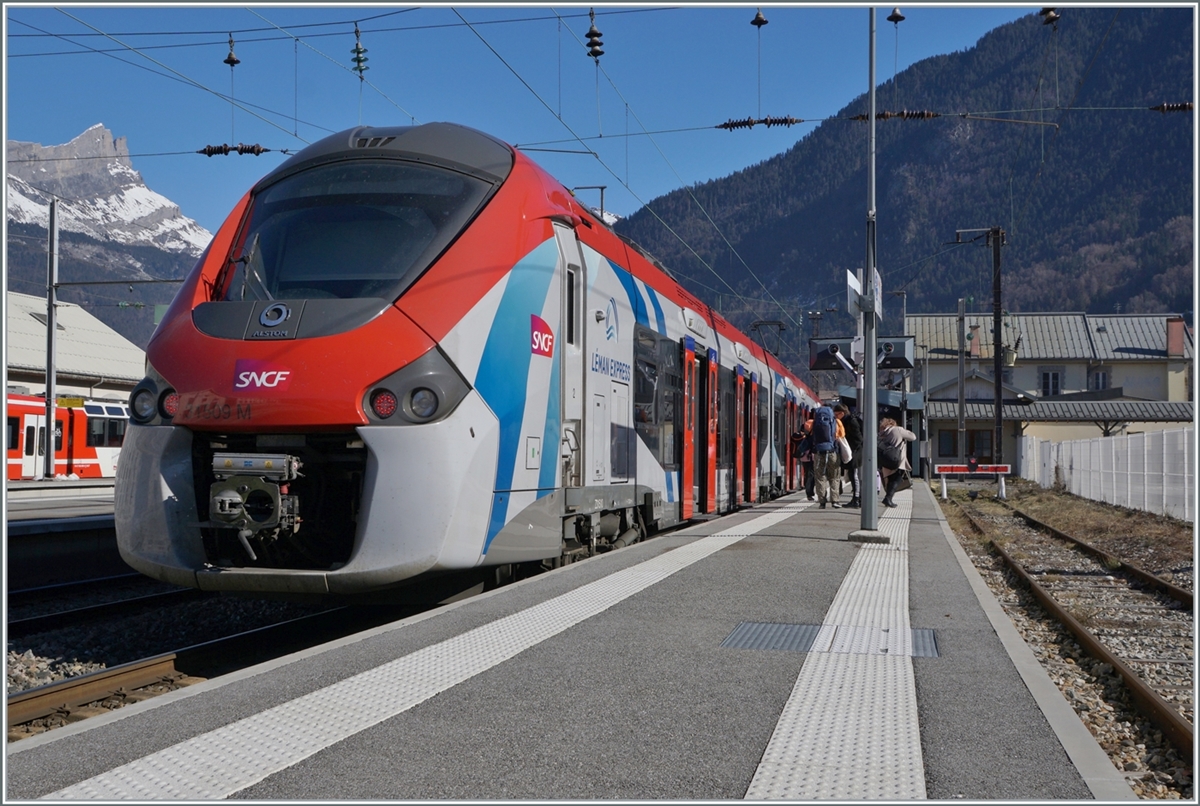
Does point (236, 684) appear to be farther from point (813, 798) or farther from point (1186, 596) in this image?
point (1186, 596)

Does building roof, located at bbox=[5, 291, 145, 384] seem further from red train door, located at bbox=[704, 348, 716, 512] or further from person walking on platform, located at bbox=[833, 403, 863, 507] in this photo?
red train door, located at bbox=[704, 348, 716, 512]

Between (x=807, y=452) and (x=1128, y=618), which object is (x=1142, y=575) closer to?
(x=1128, y=618)

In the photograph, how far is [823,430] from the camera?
57.9 ft

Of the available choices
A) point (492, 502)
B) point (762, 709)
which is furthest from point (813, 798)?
point (492, 502)

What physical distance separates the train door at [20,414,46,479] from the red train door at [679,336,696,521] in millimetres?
26459

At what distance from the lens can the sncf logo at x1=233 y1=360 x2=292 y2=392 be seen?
260 inches

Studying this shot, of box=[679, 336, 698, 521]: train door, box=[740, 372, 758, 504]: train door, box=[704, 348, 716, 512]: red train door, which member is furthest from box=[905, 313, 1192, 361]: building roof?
box=[679, 336, 698, 521]: train door

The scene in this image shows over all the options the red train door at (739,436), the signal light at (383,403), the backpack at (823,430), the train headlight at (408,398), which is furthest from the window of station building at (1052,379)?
the signal light at (383,403)

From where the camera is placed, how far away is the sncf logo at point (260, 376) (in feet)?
21.6

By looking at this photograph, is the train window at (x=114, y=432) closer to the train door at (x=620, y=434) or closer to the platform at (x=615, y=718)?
the train door at (x=620, y=434)

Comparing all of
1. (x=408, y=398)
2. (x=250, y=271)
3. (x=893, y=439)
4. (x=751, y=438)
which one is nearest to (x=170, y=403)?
(x=250, y=271)

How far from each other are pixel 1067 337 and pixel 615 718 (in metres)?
77.7

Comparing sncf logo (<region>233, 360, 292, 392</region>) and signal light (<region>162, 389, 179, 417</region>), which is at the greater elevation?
sncf logo (<region>233, 360, 292, 392</region>)

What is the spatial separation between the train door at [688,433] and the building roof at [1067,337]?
196 feet
